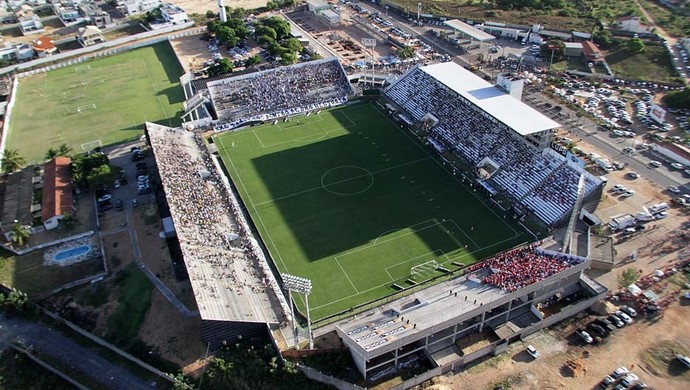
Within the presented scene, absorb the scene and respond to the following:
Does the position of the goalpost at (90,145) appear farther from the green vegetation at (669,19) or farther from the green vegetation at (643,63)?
the green vegetation at (669,19)

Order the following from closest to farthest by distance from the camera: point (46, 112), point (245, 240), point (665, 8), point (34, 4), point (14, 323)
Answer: point (14, 323) < point (245, 240) < point (46, 112) < point (665, 8) < point (34, 4)

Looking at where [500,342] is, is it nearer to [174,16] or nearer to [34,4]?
[174,16]

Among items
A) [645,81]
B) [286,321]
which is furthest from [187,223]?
[645,81]

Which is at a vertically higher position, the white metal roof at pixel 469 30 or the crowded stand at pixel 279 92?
the white metal roof at pixel 469 30

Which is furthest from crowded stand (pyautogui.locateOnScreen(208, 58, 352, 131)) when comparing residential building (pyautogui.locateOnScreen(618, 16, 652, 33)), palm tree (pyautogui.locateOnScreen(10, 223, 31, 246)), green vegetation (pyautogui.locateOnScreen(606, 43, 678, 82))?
residential building (pyautogui.locateOnScreen(618, 16, 652, 33))

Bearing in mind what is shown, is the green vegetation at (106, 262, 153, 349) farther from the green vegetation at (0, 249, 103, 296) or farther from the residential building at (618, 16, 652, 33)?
the residential building at (618, 16, 652, 33)

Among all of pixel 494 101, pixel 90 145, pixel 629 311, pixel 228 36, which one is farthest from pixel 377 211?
pixel 228 36

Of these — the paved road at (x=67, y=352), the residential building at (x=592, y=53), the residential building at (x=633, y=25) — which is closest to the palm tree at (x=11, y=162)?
the paved road at (x=67, y=352)

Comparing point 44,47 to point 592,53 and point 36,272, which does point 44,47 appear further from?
point 592,53
